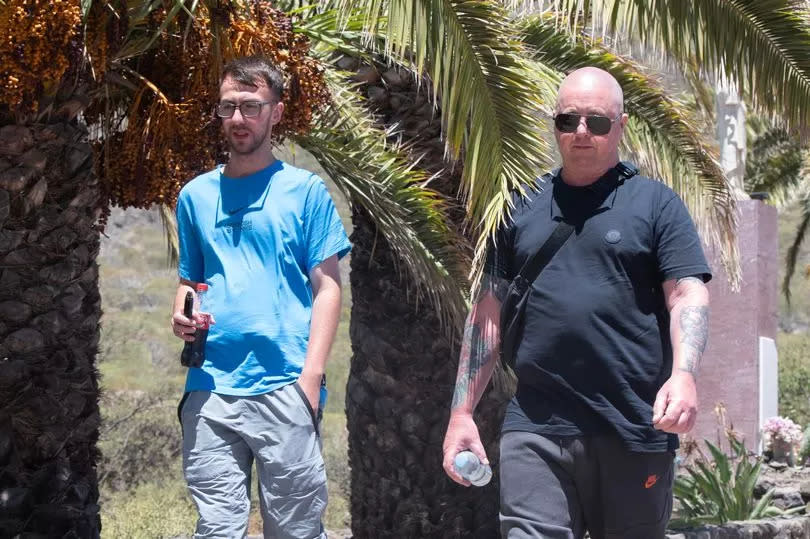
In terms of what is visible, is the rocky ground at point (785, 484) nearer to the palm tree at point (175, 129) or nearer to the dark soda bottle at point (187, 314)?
the palm tree at point (175, 129)

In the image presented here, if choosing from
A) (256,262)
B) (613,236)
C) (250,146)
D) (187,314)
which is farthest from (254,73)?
(613,236)

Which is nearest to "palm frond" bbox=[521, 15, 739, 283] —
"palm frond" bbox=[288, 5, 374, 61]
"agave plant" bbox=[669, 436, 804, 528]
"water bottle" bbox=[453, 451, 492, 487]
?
"palm frond" bbox=[288, 5, 374, 61]

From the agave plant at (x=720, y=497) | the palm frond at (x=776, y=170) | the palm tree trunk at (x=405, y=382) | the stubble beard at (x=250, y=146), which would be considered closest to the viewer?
the stubble beard at (x=250, y=146)

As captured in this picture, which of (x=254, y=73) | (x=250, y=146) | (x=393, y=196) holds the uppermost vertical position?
(x=393, y=196)

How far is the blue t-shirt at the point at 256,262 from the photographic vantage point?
3895 mm

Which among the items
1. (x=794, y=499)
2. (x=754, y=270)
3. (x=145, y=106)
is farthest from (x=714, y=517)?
(x=145, y=106)

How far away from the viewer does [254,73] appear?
13.4 ft

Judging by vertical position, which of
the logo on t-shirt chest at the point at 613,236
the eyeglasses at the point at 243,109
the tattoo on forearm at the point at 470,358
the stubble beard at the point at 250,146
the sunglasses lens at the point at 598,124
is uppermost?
the eyeglasses at the point at 243,109

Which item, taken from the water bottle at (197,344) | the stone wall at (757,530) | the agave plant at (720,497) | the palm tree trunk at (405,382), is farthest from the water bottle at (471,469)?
the agave plant at (720,497)

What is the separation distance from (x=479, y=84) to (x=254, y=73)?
187 centimetres

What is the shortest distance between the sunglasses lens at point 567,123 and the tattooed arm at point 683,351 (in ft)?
1.66

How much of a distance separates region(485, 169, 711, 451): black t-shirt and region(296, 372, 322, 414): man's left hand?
1.92ft

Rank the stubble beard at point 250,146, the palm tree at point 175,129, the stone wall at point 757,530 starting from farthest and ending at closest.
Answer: the stone wall at point 757,530 < the palm tree at point 175,129 < the stubble beard at point 250,146

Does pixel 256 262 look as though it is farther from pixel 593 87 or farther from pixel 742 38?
pixel 742 38
